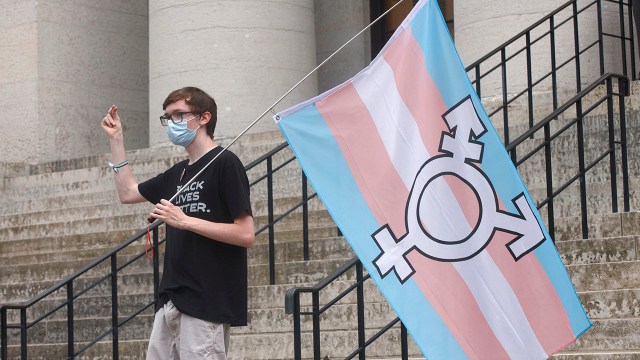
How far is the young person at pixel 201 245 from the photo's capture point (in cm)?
528

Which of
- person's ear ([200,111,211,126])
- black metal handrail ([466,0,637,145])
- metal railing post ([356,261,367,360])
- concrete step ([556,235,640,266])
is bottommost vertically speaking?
metal railing post ([356,261,367,360])

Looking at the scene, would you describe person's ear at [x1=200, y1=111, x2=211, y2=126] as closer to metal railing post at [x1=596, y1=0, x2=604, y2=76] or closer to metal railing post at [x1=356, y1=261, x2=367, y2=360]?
metal railing post at [x1=356, y1=261, x2=367, y2=360]

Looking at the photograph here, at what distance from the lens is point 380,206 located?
5.14 meters

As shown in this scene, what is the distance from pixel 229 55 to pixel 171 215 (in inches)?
335

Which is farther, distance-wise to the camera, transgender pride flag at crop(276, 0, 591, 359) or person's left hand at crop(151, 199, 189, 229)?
person's left hand at crop(151, 199, 189, 229)

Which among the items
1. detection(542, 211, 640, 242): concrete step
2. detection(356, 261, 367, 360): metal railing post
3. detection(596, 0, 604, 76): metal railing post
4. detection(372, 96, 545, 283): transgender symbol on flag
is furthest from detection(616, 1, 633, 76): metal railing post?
detection(372, 96, 545, 283): transgender symbol on flag

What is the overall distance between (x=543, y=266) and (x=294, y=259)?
424 centimetres

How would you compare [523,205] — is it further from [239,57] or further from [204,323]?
[239,57]

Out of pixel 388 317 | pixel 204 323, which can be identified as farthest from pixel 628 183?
pixel 204 323

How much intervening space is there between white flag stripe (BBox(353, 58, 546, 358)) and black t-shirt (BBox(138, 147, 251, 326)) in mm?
632

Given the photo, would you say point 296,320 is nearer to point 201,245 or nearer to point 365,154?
point 201,245

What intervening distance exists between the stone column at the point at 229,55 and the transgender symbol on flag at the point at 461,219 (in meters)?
8.30

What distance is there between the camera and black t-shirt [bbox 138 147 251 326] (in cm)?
530

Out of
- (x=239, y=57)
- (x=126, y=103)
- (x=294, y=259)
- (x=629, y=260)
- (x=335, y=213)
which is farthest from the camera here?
(x=126, y=103)
